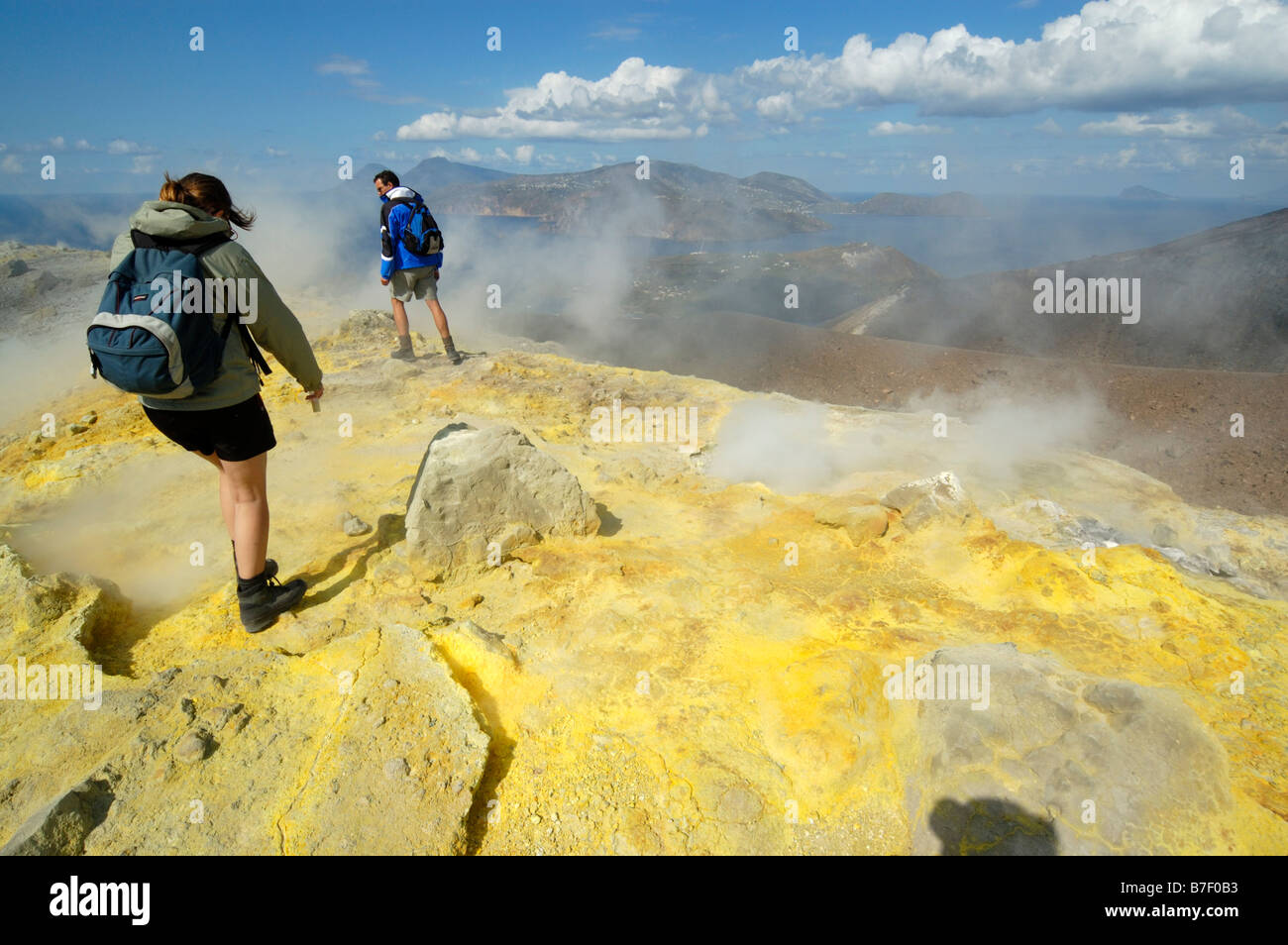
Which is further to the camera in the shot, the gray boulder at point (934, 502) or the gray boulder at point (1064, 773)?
the gray boulder at point (934, 502)

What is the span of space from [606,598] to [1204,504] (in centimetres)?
Answer: 774

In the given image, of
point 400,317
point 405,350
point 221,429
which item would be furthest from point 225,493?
point 405,350

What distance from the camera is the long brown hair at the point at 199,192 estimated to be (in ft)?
10.1

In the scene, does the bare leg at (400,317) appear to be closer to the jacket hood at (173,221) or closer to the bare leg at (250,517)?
the bare leg at (250,517)

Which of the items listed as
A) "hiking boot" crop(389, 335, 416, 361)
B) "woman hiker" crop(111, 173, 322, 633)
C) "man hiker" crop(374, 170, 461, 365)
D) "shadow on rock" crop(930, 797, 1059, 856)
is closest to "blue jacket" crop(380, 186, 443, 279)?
"man hiker" crop(374, 170, 461, 365)

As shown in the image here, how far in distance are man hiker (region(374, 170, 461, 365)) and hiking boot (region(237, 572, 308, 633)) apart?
17.4ft

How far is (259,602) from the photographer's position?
141 inches

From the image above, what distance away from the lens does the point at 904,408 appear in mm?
10992

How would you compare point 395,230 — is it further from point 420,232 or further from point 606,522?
point 606,522

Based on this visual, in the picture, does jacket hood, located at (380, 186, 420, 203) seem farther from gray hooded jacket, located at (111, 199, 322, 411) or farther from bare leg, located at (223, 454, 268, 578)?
bare leg, located at (223, 454, 268, 578)

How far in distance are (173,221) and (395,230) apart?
5529mm

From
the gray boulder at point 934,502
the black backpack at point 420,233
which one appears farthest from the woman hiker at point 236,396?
the black backpack at point 420,233

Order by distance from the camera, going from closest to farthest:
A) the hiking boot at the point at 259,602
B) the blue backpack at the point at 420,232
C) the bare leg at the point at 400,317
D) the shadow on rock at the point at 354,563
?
the hiking boot at the point at 259,602 < the shadow on rock at the point at 354,563 < the blue backpack at the point at 420,232 < the bare leg at the point at 400,317
